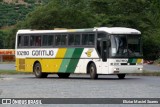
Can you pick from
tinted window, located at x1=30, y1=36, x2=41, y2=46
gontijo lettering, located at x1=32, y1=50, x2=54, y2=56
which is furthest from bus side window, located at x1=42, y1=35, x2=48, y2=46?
gontijo lettering, located at x1=32, y1=50, x2=54, y2=56

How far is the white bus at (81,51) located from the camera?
116 feet

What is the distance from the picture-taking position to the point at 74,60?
37.2m

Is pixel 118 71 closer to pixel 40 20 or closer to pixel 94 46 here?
pixel 94 46

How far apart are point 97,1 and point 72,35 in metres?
38.0

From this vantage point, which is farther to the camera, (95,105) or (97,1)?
(97,1)

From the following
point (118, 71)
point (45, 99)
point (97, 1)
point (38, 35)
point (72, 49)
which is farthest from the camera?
point (97, 1)

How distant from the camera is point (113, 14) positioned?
7538 cm

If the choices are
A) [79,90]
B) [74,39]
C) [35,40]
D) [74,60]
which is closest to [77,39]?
[74,39]

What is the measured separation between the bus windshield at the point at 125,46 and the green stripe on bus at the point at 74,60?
226 cm

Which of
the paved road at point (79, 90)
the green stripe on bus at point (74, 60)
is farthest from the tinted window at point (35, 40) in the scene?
the paved road at point (79, 90)

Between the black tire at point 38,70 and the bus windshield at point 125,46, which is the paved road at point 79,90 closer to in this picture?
the bus windshield at point 125,46

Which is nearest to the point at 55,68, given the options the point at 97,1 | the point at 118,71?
the point at 118,71

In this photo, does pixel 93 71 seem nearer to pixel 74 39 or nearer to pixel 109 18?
pixel 74 39

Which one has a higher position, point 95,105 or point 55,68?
point 95,105
